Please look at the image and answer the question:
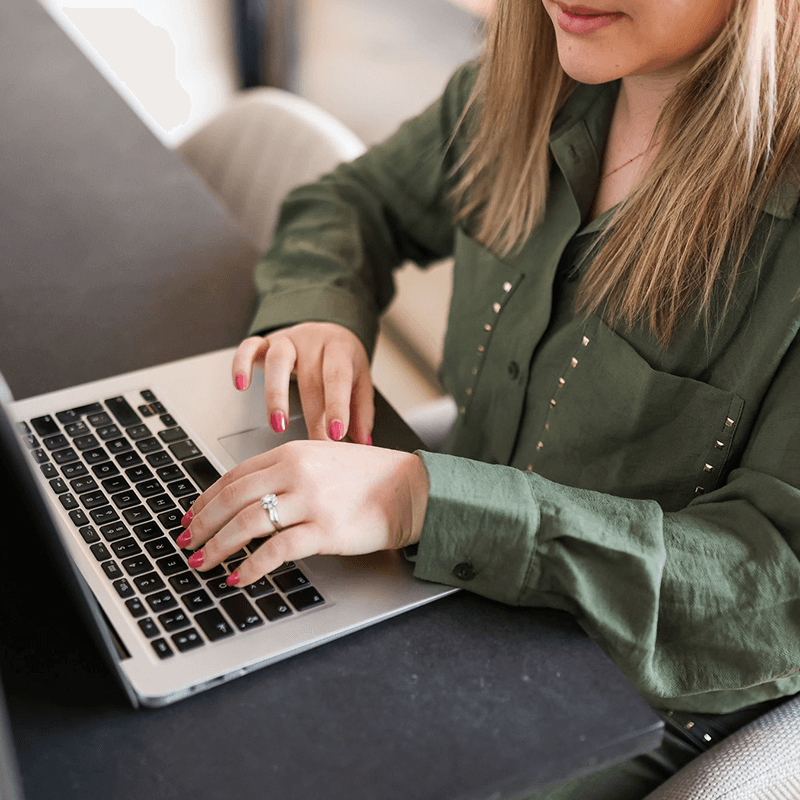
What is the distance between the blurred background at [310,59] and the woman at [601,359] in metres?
1.17

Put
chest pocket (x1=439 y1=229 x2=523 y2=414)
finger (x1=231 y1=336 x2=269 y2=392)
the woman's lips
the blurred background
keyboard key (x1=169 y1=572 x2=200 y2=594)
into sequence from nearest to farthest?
keyboard key (x1=169 y1=572 x2=200 y2=594), the woman's lips, finger (x1=231 y1=336 x2=269 y2=392), chest pocket (x1=439 y1=229 x2=523 y2=414), the blurred background

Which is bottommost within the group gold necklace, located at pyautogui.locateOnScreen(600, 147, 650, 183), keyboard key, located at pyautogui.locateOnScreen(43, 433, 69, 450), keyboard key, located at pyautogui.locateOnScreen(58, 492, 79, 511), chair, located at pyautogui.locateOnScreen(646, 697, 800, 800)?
chair, located at pyautogui.locateOnScreen(646, 697, 800, 800)

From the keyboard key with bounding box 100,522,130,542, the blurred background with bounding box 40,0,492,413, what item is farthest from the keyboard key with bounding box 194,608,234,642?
the blurred background with bounding box 40,0,492,413

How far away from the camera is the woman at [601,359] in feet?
2.21

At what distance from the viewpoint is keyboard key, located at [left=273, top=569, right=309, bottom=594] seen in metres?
0.66

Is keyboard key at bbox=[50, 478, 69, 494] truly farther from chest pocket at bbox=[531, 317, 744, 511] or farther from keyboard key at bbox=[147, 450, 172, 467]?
chest pocket at bbox=[531, 317, 744, 511]

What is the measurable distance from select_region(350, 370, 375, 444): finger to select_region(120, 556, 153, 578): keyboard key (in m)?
0.23

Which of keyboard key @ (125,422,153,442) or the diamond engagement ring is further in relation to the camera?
keyboard key @ (125,422,153,442)

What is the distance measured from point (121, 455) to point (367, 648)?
0.29 m

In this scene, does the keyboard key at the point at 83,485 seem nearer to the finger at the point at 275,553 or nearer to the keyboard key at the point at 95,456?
the keyboard key at the point at 95,456

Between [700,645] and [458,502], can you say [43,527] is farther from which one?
[700,645]

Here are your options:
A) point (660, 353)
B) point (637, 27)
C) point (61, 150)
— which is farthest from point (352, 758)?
point (61, 150)

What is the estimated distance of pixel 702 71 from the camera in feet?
2.55

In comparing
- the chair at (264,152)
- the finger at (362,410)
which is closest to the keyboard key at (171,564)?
the finger at (362,410)
